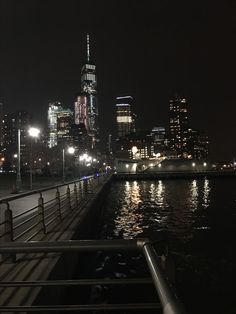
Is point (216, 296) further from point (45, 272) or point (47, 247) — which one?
point (47, 247)

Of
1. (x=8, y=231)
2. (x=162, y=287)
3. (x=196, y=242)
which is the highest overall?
(x=162, y=287)

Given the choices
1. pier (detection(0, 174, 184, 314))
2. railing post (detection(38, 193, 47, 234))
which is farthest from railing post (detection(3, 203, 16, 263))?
railing post (detection(38, 193, 47, 234))

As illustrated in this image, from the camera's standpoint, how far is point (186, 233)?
27.2m

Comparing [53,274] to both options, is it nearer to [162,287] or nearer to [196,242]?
[162,287]

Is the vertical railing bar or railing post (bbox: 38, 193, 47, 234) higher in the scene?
the vertical railing bar

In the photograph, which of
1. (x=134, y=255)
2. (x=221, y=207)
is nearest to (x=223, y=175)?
(x=221, y=207)

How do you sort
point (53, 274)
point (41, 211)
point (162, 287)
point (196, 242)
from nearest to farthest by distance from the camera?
point (162, 287), point (53, 274), point (41, 211), point (196, 242)

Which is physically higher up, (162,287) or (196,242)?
(162,287)

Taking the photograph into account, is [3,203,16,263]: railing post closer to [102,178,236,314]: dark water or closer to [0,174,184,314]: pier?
[0,174,184,314]: pier

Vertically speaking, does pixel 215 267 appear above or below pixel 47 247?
below

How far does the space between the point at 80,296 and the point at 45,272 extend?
4.49 m

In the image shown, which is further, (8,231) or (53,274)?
(8,231)

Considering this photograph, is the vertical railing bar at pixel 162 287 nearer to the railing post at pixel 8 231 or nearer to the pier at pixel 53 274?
the pier at pixel 53 274

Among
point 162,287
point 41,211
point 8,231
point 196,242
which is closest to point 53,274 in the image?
point 8,231
